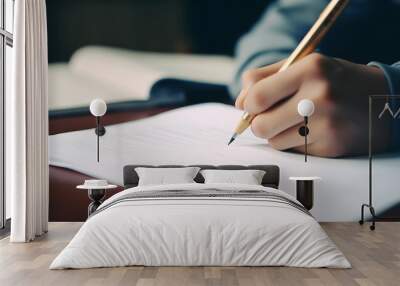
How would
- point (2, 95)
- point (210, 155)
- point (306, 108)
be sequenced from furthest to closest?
point (210, 155), point (306, 108), point (2, 95)

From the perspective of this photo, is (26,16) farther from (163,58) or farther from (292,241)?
(292,241)

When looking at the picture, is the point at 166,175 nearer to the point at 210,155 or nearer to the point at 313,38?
the point at 210,155

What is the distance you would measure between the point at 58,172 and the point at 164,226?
3.46 m

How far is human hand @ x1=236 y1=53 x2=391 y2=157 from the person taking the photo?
7750 mm

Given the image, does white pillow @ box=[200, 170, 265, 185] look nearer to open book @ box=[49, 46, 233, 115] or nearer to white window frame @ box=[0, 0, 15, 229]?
open book @ box=[49, 46, 233, 115]

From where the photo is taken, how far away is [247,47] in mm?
7977

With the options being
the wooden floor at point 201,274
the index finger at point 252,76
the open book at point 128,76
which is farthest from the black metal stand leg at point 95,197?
the index finger at point 252,76

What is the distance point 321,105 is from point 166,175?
2170 mm

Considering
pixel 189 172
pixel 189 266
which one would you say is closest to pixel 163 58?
pixel 189 172

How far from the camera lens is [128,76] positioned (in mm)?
7988

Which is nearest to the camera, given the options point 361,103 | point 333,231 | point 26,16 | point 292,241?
point 292,241

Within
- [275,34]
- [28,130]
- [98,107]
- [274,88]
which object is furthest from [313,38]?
[28,130]

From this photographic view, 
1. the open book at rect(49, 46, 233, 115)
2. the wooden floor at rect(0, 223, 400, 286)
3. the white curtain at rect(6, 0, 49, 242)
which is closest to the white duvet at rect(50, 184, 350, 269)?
the wooden floor at rect(0, 223, 400, 286)

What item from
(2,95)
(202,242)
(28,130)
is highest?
(2,95)
